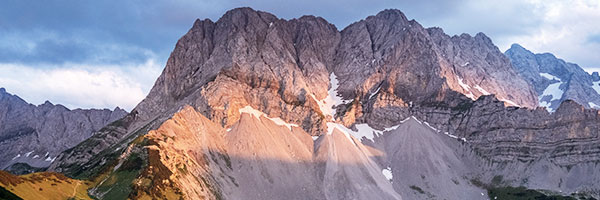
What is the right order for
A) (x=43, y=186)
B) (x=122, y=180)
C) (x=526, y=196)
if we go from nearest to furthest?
(x=43, y=186) → (x=122, y=180) → (x=526, y=196)

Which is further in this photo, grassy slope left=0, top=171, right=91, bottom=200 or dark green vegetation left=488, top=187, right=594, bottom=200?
dark green vegetation left=488, top=187, right=594, bottom=200

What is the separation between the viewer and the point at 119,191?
12400 centimetres

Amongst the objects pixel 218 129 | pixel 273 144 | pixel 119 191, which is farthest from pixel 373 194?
pixel 119 191

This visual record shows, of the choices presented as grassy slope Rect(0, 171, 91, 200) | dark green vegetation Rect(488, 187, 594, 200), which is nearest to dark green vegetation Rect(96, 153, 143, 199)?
grassy slope Rect(0, 171, 91, 200)

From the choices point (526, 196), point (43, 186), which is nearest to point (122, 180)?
point (43, 186)

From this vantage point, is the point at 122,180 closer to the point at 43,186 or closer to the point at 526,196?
the point at 43,186

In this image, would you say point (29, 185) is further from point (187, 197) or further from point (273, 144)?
point (273, 144)

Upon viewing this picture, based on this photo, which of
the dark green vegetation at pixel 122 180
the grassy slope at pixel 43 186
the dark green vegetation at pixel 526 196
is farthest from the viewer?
the dark green vegetation at pixel 526 196

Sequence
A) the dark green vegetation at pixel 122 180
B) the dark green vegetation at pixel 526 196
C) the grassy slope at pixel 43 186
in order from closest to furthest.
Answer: the grassy slope at pixel 43 186 < the dark green vegetation at pixel 122 180 < the dark green vegetation at pixel 526 196

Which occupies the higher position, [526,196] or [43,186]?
[43,186]

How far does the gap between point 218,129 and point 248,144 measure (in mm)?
13267

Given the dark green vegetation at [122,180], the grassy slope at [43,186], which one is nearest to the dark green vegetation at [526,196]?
the dark green vegetation at [122,180]

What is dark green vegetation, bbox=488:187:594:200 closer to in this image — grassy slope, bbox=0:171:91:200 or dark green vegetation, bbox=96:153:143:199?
dark green vegetation, bbox=96:153:143:199

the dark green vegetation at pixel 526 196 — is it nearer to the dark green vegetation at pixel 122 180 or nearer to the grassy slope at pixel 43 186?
the dark green vegetation at pixel 122 180
